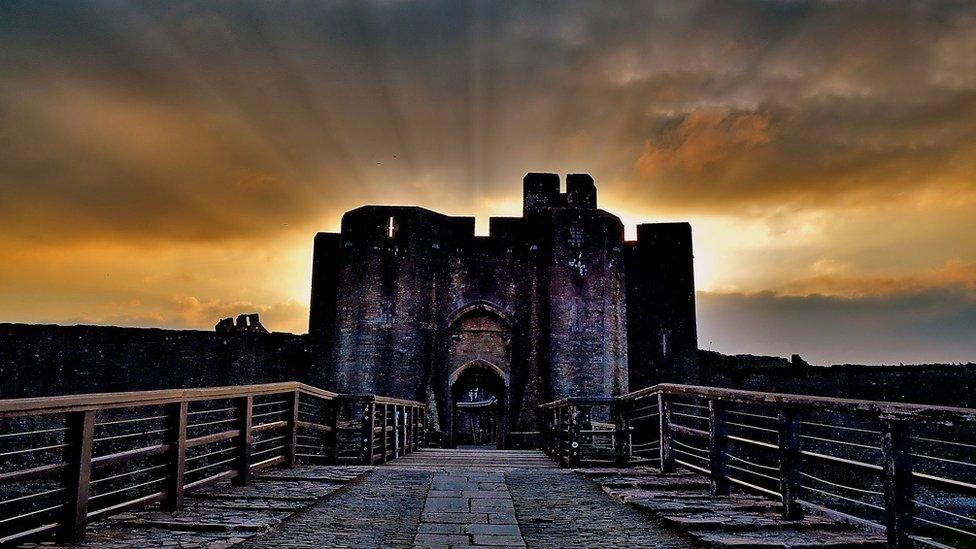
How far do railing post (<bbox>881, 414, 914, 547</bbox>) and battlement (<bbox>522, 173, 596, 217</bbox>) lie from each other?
61.3 feet

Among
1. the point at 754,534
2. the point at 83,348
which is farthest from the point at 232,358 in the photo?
the point at 754,534

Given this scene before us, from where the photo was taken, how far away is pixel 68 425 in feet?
13.1

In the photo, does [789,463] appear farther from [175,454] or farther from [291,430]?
[291,430]

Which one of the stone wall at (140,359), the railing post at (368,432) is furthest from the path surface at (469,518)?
the stone wall at (140,359)

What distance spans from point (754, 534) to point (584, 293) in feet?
52.1

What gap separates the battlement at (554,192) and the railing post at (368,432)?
13341 millimetres

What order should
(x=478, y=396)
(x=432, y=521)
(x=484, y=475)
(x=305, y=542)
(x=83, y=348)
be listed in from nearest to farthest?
(x=305, y=542), (x=432, y=521), (x=484, y=475), (x=83, y=348), (x=478, y=396)

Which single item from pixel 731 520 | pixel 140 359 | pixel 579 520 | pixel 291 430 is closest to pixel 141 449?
pixel 291 430

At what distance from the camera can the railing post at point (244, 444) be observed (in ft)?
20.3

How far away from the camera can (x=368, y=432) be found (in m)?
9.67

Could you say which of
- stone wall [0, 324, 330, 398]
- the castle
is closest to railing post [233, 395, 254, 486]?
the castle

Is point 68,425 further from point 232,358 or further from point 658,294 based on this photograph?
point 658,294

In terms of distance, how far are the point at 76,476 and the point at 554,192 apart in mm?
19472

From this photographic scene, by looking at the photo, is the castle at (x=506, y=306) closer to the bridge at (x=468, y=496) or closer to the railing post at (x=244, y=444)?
the bridge at (x=468, y=496)
